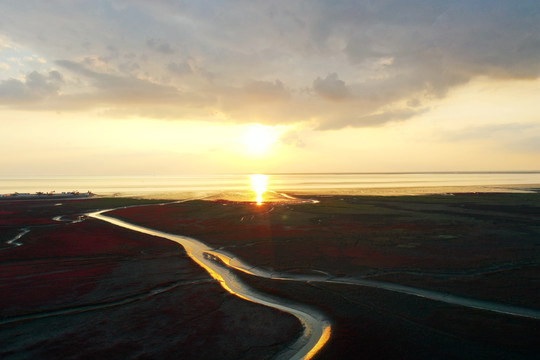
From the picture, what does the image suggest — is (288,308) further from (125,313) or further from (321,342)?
(125,313)

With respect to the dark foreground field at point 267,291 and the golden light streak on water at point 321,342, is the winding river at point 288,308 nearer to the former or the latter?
the golden light streak on water at point 321,342

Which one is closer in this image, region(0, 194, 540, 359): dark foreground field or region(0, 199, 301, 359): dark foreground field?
region(0, 199, 301, 359): dark foreground field

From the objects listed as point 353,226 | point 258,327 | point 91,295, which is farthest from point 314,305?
point 353,226

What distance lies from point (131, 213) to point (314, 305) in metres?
51.3

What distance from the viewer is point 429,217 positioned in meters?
50.8

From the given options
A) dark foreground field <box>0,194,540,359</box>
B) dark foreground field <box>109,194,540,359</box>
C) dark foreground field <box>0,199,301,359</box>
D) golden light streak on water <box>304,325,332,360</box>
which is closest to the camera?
golden light streak on water <box>304,325,332,360</box>

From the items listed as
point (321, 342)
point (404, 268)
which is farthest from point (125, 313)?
point (404, 268)

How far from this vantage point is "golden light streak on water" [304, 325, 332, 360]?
1329cm

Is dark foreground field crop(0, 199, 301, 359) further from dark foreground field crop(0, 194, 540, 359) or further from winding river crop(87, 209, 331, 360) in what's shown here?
winding river crop(87, 209, 331, 360)

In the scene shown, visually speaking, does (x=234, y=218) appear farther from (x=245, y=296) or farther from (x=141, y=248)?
(x=245, y=296)

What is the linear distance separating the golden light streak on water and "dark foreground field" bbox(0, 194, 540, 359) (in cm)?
25

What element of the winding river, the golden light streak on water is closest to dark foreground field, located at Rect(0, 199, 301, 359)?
the winding river

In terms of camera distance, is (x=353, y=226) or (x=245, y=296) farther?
(x=353, y=226)

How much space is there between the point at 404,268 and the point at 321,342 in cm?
1295
